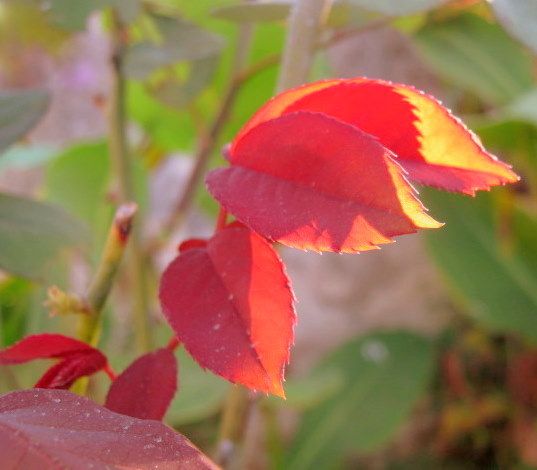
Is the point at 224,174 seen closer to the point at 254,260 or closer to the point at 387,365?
the point at 254,260

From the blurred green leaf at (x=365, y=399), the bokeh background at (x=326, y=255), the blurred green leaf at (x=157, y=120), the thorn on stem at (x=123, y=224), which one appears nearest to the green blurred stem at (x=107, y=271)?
the thorn on stem at (x=123, y=224)

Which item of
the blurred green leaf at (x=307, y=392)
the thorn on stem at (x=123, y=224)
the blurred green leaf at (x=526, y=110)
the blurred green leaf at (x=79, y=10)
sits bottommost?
the blurred green leaf at (x=307, y=392)

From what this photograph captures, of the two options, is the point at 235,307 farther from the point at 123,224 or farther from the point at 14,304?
the point at 14,304

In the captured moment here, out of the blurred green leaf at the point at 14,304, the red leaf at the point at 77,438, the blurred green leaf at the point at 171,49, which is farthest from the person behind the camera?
the blurred green leaf at the point at 14,304

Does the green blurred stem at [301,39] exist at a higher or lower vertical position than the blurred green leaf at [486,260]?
higher

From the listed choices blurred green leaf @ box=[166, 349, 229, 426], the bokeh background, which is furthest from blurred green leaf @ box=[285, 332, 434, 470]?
blurred green leaf @ box=[166, 349, 229, 426]

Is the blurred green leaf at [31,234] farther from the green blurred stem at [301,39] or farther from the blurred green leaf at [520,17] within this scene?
the blurred green leaf at [520,17]

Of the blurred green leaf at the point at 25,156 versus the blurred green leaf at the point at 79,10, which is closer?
the blurred green leaf at the point at 79,10

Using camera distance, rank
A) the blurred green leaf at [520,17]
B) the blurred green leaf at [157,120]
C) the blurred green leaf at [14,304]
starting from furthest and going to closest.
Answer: the blurred green leaf at [157,120]
the blurred green leaf at [14,304]
the blurred green leaf at [520,17]
